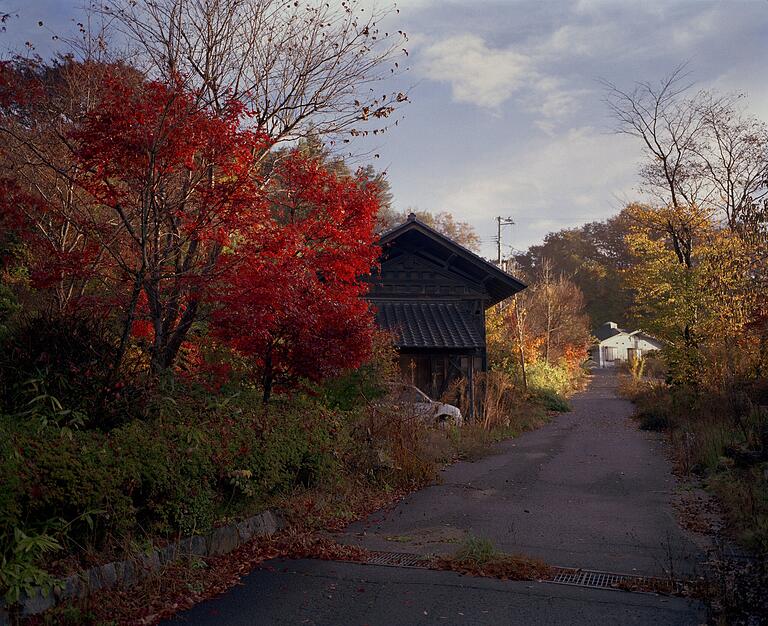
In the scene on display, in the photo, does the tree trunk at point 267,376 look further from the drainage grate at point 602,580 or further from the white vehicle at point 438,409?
the white vehicle at point 438,409

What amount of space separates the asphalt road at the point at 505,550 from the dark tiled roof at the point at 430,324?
6.18m

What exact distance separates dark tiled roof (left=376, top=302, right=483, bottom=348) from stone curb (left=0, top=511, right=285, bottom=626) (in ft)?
40.2

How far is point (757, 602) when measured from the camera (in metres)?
5.22

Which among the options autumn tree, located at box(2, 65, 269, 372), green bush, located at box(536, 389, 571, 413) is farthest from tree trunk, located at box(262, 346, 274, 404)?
green bush, located at box(536, 389, 571, 413)

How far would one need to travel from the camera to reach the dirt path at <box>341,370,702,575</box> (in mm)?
7902

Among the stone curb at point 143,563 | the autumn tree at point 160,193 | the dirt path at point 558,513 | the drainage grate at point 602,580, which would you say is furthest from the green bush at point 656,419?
the stone curb at point 143,563

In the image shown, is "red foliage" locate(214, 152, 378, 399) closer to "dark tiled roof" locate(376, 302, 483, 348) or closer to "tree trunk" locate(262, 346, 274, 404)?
"tree trunk" locate(262, 346, 274, 404)

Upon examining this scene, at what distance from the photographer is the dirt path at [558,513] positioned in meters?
7.90

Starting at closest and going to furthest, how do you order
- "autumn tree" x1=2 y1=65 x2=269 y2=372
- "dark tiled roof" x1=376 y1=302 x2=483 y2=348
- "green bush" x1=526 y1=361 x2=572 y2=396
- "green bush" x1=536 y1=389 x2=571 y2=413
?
"autumn tree" x1=2 y1=65 x2=269 y2=372
"dark tiled roof" x1=376 y1=302 x2=483 y2=348
"green bush" x1=536 y1=389 x2=571 y2=413
"green bush" x1=526 y1=361 x2=572 y2=396

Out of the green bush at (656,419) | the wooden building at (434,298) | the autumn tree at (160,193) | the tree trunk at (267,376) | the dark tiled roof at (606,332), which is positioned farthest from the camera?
the dark tiled roof at (606,332)

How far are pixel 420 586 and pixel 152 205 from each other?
5310mm

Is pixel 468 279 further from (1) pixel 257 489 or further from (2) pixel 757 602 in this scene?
(2) pixel 757 602

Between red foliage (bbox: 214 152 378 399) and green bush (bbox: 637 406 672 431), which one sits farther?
green bush (bbox: 637 406 672 431)

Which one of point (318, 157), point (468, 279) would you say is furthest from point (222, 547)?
point (468, 279)
